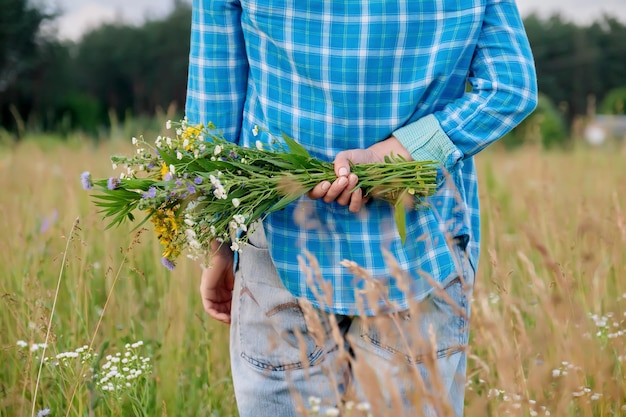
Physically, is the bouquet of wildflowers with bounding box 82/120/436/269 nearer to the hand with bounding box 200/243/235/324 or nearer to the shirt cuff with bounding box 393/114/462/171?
the shirt cuff with bounding box 393/114/462/171

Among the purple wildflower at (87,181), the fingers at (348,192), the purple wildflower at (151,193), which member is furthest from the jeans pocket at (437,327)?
the purple wildflower at (87,181)

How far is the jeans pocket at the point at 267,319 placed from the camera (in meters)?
1.47

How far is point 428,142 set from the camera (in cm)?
139

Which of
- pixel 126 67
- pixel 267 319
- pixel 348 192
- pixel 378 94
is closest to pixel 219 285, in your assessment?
pixel 267 319

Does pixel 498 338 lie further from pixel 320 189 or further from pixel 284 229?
pixel 284 229

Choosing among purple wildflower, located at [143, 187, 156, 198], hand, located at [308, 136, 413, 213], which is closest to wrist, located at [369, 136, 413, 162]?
hand, located at [308, 136, 413, 213]

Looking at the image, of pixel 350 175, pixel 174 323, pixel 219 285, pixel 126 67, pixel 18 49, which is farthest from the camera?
pixel 126 67

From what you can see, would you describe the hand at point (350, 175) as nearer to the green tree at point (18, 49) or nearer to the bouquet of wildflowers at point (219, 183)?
the bouquet of wildflowers at point (219, 183)

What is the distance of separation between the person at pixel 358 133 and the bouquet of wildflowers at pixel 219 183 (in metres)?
0.04

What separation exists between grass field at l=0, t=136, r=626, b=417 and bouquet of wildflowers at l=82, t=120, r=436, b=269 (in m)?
0.12

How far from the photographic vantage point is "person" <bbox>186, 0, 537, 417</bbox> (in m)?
1.37

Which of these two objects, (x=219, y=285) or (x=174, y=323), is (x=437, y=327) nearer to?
(x=219, y=285)

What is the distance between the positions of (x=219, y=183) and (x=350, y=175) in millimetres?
259

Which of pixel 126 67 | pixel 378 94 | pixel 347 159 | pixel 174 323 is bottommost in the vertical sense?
pixel 174 323
